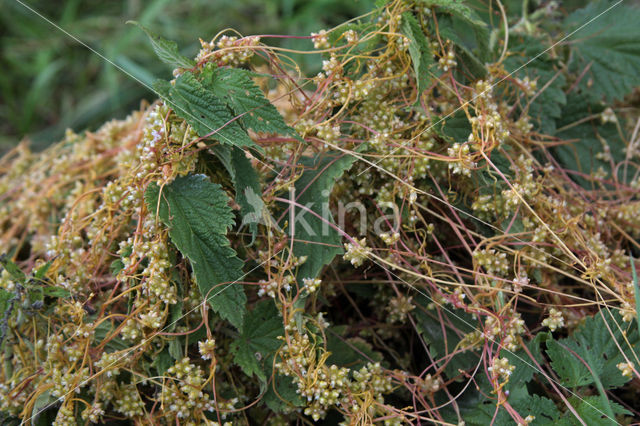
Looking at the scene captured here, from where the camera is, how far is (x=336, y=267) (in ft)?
4.27

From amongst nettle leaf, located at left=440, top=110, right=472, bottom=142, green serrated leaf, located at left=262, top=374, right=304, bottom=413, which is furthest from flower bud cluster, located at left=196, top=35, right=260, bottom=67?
green serrated leaf, located at left=262, top=374, right=304, bottom=413

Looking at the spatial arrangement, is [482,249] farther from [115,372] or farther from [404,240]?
[115,372]

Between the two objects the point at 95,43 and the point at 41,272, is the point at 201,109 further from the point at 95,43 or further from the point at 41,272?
the point at 95,43

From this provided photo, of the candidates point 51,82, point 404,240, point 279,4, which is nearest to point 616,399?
point 404,240

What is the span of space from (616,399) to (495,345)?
1.11 ft

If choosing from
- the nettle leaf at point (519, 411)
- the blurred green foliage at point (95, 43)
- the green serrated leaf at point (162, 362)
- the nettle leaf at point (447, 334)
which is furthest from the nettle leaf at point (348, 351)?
the blurred green foliage at point (95, 43)

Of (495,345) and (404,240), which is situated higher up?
(404,240)

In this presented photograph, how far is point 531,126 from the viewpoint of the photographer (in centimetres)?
138

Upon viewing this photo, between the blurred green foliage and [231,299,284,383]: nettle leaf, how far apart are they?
2105mm

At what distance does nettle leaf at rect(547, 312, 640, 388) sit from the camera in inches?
42.3

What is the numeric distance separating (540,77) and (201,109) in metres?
1.00

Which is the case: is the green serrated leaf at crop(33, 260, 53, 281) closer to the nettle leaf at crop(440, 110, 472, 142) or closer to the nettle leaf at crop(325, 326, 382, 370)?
the nettle leaf at crop(325, 326, 382, 370)

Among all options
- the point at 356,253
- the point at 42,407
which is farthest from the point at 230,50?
the point at 42,407

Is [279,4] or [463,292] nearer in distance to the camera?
[463,292]
